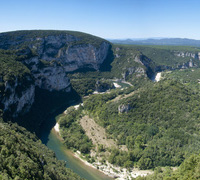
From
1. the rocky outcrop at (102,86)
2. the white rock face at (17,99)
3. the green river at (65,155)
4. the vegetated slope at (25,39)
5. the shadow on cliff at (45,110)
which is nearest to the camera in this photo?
the green river at (65,155)

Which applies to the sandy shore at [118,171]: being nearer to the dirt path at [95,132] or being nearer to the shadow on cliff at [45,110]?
the dirt path at [95,132]

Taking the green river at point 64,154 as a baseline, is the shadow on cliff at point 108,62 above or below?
above

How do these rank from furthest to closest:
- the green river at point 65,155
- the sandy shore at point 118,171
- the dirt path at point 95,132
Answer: the dirt path at point 95,132 < the green river at point 65,155 < the sandy shore at point 118,171

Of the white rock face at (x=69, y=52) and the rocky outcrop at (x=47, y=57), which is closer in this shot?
the rocky outcrop at (x=47, y=57)

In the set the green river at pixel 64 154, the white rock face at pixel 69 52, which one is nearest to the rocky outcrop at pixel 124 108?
the green river at pixel 64 154

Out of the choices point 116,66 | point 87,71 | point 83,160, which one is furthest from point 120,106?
point 116,66

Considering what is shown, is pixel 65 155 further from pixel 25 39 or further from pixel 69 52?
pixel 25 39

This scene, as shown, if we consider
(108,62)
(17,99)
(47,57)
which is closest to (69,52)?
(47,57)
